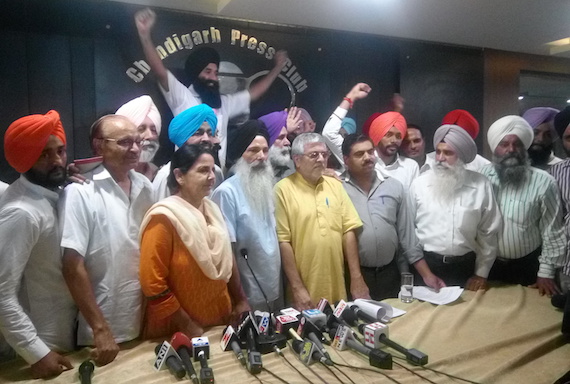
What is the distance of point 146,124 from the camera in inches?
102

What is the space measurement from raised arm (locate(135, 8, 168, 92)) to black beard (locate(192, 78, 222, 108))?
0.21 m

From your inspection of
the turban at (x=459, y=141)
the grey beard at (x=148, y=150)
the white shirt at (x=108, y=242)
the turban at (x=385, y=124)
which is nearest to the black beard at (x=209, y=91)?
the grey beard at (x=148, y=150)

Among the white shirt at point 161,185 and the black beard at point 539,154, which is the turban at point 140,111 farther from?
the black beard at point 539,154

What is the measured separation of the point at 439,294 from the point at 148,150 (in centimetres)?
196

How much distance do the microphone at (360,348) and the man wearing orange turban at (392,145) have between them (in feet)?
5.30

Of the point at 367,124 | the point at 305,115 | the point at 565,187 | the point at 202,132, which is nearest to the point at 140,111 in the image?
the point at 202,132

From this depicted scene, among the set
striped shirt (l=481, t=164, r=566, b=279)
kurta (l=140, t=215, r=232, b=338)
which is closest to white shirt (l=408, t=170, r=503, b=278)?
striped shirt (l=481, t=164, r=566, b=279)

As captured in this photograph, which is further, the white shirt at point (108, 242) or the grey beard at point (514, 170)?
the grey beard at point (514, 170)

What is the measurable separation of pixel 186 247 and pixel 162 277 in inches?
6.6

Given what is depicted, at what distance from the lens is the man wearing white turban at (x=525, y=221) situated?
2766 millimetres

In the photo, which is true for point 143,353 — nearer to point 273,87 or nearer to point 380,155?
point 273,87

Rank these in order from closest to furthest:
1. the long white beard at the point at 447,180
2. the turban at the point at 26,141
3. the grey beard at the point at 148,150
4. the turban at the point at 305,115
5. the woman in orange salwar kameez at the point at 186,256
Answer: the turban at the point at 26,141 < the woman in orange salwar kameez at the point at 186,256 < the grey beard at the point at 148,150 < the long white beard at the point at 447,180 < the turban at the point at 305,115

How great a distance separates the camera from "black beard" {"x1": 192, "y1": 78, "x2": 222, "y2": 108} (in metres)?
2.81

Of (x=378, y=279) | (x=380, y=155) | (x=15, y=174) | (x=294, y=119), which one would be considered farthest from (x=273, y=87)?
(x=15, y=174)
